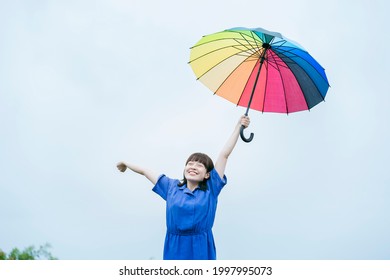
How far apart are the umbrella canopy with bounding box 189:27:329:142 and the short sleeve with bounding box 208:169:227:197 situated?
1.20m

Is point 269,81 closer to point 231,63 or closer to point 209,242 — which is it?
point 231,63

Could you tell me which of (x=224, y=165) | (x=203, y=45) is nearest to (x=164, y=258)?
(x=224, y=165)

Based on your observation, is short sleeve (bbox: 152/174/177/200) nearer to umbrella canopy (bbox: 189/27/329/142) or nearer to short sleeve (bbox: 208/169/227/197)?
short sleeve (bbox: 208/169/227/197)

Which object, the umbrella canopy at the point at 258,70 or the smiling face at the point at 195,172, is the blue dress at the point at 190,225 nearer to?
the smiling face at the point at 195,172

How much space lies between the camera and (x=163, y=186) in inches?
243

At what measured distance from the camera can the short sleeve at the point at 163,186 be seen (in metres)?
6.14

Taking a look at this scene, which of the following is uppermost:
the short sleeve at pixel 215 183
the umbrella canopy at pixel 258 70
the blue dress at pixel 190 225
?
the umbrella canopy at pixel 258 70

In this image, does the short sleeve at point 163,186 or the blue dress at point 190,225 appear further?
the short sleeve at point 163,186

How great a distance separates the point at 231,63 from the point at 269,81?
52 cm

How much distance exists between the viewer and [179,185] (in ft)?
→ 20.0

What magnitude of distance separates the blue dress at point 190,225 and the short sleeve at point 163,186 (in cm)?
16

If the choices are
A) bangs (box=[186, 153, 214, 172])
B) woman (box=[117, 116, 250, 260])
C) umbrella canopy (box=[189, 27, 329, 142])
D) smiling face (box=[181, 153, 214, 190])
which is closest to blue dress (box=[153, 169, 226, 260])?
woman (box=[117, 116, 250, 260])

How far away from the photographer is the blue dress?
5.77 metres

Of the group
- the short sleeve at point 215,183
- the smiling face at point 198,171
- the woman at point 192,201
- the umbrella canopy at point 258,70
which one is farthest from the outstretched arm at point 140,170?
the umbrella canopy at point 258,70
